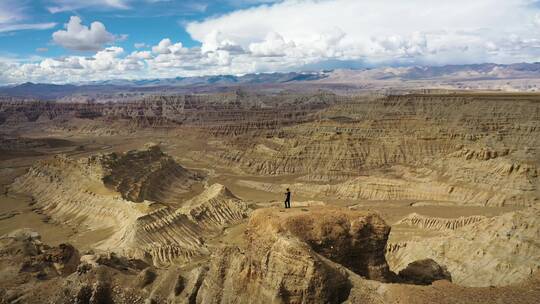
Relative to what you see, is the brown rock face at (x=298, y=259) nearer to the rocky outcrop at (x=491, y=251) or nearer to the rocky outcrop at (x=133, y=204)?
the rocky outcrop at (x=491, y=251)

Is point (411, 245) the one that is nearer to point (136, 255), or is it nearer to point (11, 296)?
point (136, 255)

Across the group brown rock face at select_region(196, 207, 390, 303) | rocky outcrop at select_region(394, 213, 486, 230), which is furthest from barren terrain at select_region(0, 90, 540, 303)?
rocky outcrop at select_region(394, 213, 486, 230)

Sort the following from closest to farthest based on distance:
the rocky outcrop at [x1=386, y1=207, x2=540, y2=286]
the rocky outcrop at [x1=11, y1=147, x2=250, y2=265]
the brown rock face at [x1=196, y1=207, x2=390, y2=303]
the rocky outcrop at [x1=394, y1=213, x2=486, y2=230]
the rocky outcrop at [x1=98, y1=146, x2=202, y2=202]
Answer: the brown rock face at [x1=196, y1=207, x2=390, y2=303]
the rocky outcrop at [x1=386, y1=207, x2=540, y2=286]
the rocky outcrop at [x1=11, y1=147, x2=250, y2=265]
the rocky outcrop at [x1=394, y1=213, x2=486, y2=230]
the rocky outcrop at [x1=98, y1=146, x2=202, y2=202]

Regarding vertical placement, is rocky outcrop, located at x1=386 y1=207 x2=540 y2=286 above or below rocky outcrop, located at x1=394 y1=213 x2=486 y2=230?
above

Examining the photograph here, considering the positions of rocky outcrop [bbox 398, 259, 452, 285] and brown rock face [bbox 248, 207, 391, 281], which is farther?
rocky outcrop [bbox 398, 259, 452, 285]

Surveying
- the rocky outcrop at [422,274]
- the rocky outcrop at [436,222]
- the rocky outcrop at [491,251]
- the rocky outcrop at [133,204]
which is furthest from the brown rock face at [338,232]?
the rocky outcrop at [436,222]

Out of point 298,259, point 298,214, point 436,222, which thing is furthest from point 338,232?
point 436,222

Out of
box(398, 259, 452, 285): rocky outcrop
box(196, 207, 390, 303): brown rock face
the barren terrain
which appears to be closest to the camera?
box(196, 207, 390, 303): brown rock face

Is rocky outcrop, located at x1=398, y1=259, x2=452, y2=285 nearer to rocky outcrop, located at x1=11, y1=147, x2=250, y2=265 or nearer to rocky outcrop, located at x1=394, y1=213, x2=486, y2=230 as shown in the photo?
rocky outcrop, located at x1=11, y1=147, x2=250, y2=265

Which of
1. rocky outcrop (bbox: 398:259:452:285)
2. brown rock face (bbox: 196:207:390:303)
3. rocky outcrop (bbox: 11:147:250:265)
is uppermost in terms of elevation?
brown rock face (bbox: 196:207:390:303)
